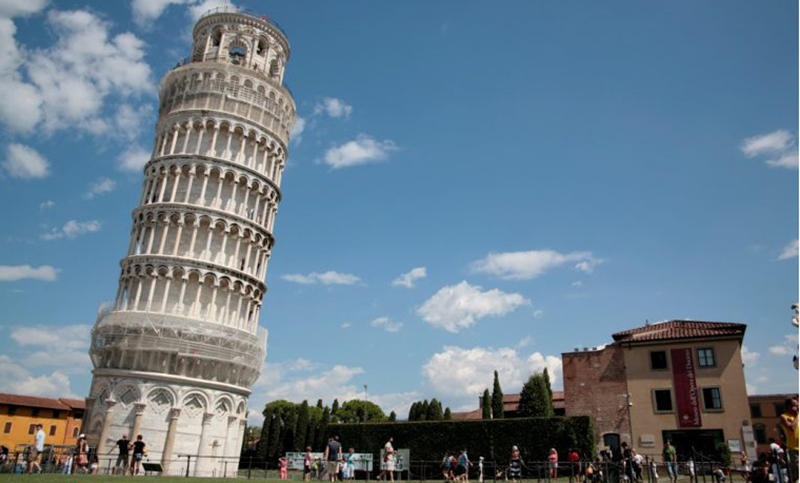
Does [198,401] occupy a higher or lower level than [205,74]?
lower

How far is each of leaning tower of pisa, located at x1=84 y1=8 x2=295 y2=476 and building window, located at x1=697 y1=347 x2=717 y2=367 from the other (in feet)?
106

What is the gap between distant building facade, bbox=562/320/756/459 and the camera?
3803 centimetres

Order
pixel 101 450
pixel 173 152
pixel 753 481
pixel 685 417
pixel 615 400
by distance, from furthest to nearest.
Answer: pixel 173 152 < pixel 615 400 < pixel 685 417 < pixel 101 450 < pixel 753 481

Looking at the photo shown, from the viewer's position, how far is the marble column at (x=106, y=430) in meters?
36.4

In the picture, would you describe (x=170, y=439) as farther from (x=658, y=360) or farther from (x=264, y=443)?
(x=658, y=360)

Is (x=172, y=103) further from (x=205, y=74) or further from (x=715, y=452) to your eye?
(x=715, y=452)

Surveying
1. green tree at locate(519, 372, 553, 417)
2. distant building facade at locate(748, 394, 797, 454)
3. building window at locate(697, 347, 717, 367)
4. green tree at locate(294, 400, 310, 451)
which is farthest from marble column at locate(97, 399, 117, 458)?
distant building facade at locate(748, 394, 797, 454)

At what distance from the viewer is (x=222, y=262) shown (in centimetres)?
4306

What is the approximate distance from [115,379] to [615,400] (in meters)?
35.0

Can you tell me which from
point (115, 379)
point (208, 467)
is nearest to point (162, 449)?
point (208, 467)

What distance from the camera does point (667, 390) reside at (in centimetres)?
3994

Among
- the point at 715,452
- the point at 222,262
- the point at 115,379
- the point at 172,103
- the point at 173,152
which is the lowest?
the point at 715,452

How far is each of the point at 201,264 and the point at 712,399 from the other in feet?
122

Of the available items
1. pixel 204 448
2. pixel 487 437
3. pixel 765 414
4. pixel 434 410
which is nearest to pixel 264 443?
pixel 434 410
